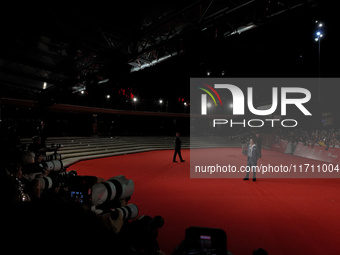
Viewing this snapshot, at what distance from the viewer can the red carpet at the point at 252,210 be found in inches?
129

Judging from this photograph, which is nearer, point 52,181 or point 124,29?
point 52,181

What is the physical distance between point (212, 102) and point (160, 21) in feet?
86.0

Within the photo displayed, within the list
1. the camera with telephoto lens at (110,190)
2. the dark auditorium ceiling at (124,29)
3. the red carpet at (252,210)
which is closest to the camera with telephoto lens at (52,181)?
the camera with telephoto lens at (110,190)

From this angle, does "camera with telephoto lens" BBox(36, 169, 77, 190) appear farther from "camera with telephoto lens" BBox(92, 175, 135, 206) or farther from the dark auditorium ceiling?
the dark auditorium ceiling

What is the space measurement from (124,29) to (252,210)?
6564 millimetres

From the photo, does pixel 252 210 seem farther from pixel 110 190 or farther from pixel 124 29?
pixel 124 29

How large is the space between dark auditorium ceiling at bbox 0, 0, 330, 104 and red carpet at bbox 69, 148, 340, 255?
4310 millimetres

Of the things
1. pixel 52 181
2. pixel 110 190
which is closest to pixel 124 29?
pixel 52 181

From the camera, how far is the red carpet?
10.8 feet

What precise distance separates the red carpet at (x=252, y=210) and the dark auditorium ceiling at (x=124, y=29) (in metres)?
4.31

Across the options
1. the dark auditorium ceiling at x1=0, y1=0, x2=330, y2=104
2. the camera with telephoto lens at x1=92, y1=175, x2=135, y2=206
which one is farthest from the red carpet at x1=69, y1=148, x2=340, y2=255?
the dark auditorium ceiling at x1=0, y1=0, x2=330, y2=104

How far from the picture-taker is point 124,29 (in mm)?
6754

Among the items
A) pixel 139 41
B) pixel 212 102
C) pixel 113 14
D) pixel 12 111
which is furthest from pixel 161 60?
pixel 212 102

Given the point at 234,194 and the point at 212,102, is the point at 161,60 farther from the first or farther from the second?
the point at 212,102
